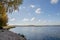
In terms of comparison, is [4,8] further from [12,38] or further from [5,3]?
[12,38]

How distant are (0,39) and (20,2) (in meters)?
5.27

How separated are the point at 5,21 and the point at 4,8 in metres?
4.61

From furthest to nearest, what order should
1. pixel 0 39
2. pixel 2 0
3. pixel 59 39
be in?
pixel 59 39 → pixel 2 0 → pixel 0 39

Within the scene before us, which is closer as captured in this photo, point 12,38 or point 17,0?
point 12,38

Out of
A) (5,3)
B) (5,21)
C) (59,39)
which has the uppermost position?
(5,3)

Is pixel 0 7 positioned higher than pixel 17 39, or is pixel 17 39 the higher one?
pixel 0 7

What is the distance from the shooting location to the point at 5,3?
38.5ft

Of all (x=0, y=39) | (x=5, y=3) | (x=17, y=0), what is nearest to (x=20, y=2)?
(x=17, y=0)

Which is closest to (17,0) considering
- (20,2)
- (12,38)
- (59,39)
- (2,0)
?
(20,2)

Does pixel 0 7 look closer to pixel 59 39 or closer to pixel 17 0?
pixel 17 0

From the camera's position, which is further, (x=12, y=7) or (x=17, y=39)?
(x=12, y=7)

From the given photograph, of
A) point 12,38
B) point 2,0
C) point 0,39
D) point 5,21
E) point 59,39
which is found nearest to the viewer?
point 0,39

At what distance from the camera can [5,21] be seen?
651 inches

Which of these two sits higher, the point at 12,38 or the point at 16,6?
the point at 16,6
